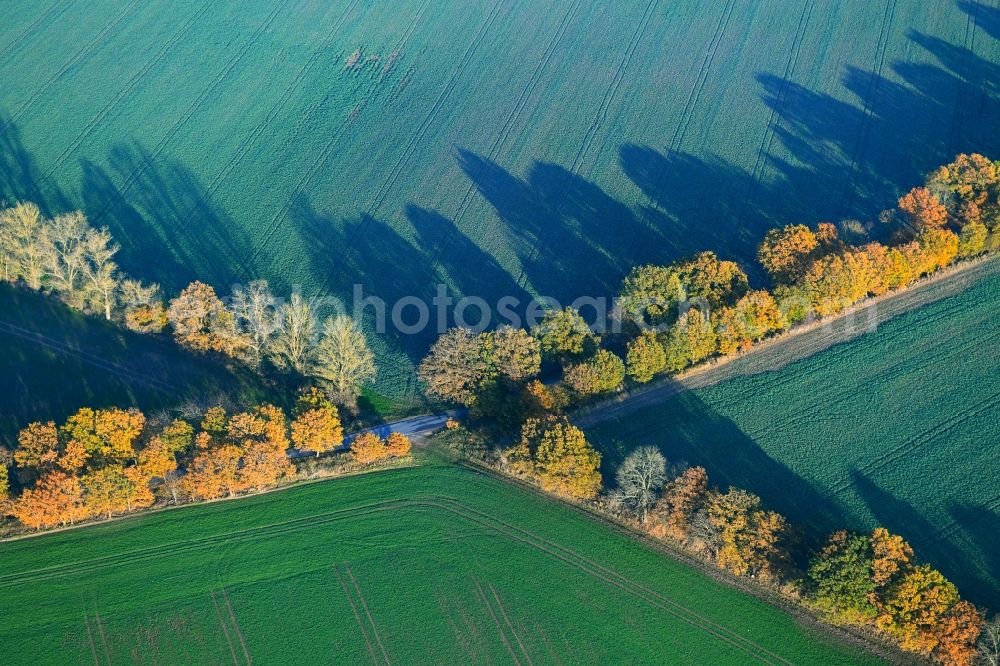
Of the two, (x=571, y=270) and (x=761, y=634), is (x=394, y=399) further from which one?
(x=761, y=634)

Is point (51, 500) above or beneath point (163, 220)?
beneath

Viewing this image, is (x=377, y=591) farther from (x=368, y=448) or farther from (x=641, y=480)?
(x=641, y=480)

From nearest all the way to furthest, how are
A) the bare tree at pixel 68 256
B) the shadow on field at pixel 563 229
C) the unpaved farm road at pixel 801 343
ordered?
1. the unpaved farm road at pixel 801 343
2. the bare tree at pixel 68 256
3. the shadow on field at pixel 563 229

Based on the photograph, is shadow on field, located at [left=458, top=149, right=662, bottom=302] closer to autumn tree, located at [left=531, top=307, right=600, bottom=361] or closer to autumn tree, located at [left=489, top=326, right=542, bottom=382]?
autumn tree, located at [left=531, top=307, right=600, bottom=361]

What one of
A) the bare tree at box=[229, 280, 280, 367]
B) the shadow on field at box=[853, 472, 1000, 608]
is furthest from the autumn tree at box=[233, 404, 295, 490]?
the shadow on field at box=[853, 472, 1000, 608]

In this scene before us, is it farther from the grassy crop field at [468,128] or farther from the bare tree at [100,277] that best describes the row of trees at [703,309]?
the bare tree at [100,277]

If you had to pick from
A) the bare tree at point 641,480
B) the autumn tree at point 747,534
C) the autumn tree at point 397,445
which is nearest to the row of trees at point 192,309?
the autumn tree at point 397,445

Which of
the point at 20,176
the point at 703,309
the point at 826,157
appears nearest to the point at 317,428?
the point at 703,309
